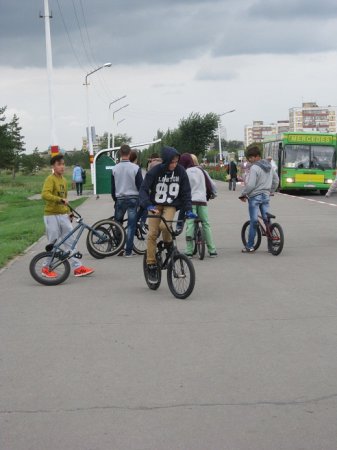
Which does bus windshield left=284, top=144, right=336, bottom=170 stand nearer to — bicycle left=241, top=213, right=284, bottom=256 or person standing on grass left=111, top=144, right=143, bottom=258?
Answer: bicycle left=241, top=213, right=284, bottom=256

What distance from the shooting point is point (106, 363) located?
19.5 feet

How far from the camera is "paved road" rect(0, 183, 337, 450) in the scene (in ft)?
14.3

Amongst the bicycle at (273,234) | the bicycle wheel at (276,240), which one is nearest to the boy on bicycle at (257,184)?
the bicycle at (273,234)

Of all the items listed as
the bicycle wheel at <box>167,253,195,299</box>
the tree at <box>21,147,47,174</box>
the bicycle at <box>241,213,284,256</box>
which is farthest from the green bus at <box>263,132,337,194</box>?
the tree at <box>21,147,47,174</box>

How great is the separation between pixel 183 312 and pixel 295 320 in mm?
1173

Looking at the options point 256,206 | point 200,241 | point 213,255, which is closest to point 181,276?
point 200,241

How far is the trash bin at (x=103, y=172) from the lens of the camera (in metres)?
34.7

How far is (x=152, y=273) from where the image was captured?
9531 mm

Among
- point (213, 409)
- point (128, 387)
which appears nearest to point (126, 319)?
point (128, 387)

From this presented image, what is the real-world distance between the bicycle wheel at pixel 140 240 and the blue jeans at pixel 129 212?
0.32 metres

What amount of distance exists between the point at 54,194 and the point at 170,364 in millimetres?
5029

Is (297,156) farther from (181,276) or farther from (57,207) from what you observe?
(181,276)

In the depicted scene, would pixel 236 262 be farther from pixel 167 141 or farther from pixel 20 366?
pixel 167 141

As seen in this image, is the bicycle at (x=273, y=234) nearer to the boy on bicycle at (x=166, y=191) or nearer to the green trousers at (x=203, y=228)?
the green trousers at (x=203, y=228)
